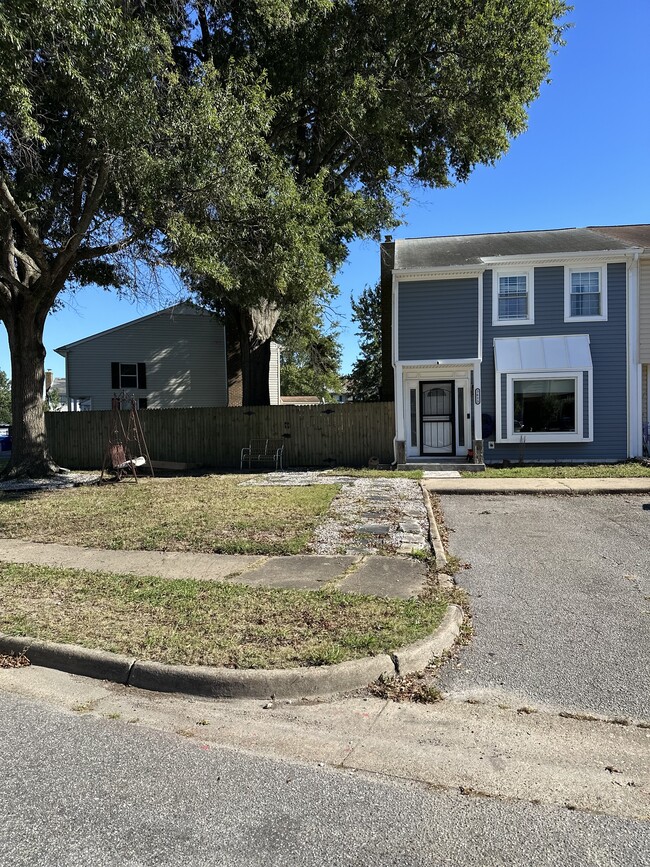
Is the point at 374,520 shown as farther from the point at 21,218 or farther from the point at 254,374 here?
the point at 254,374

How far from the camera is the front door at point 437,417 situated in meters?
17.3

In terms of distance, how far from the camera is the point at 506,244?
1809cm

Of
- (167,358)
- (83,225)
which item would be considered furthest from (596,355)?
(167,358)

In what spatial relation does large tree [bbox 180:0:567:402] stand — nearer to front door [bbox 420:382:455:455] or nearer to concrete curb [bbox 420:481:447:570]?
front door [bbox 420:382:455:455]

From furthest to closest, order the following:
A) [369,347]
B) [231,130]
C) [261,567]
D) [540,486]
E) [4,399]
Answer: [4,399]
[369,347]
[540,486]
[231,130]
[261,567]

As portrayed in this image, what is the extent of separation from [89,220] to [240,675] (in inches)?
465

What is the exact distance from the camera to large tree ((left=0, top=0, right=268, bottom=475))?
29.4ft

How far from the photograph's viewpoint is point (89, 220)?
1298cm

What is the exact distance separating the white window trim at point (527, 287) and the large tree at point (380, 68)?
4.59 m

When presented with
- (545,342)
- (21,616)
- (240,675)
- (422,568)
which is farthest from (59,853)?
(545,342)

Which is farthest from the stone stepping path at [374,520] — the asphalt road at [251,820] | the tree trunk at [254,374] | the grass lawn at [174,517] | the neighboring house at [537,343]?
the tree trunk at [254,374]

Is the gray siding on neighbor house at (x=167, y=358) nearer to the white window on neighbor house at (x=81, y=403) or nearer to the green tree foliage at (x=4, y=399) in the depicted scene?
the white window on neighbor house at (x=81, y=403)

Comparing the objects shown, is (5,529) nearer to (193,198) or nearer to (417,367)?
(193,198)

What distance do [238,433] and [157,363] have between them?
12.7m
